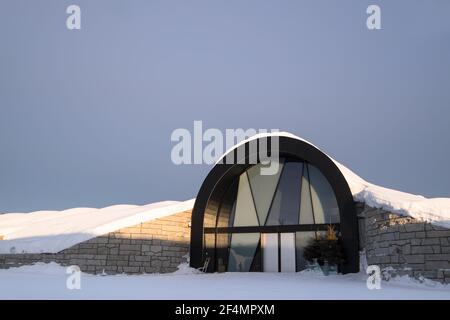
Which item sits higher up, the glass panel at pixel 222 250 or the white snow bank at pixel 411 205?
the white snow bank at pixel 411 205

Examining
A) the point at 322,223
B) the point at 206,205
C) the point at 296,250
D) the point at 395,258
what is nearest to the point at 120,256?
the point at 206,205

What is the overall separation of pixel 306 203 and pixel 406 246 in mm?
5454

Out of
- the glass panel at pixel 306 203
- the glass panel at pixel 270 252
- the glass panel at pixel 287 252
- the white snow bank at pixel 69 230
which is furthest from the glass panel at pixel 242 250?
the white snow bank at pixel 69 230

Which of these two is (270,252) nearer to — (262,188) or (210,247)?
(210,247)

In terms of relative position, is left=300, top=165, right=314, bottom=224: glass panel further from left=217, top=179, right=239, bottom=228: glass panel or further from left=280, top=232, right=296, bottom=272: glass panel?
left=217, top=179, right=239, bottom=228: glass panel

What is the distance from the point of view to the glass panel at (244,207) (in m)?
17.1

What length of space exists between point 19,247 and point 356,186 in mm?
12908

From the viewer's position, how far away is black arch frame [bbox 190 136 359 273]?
1361 cm

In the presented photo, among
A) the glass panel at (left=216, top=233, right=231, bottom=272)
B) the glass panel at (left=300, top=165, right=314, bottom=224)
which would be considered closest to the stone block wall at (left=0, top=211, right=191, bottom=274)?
the glass panel at (left=216, top=233, right=231, bottom=272)

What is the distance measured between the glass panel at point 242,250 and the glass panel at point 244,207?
0.52 meters

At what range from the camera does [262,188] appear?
17.3 m

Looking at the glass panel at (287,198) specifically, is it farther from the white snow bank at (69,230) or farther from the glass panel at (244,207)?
the white snow bank at (69,230)
